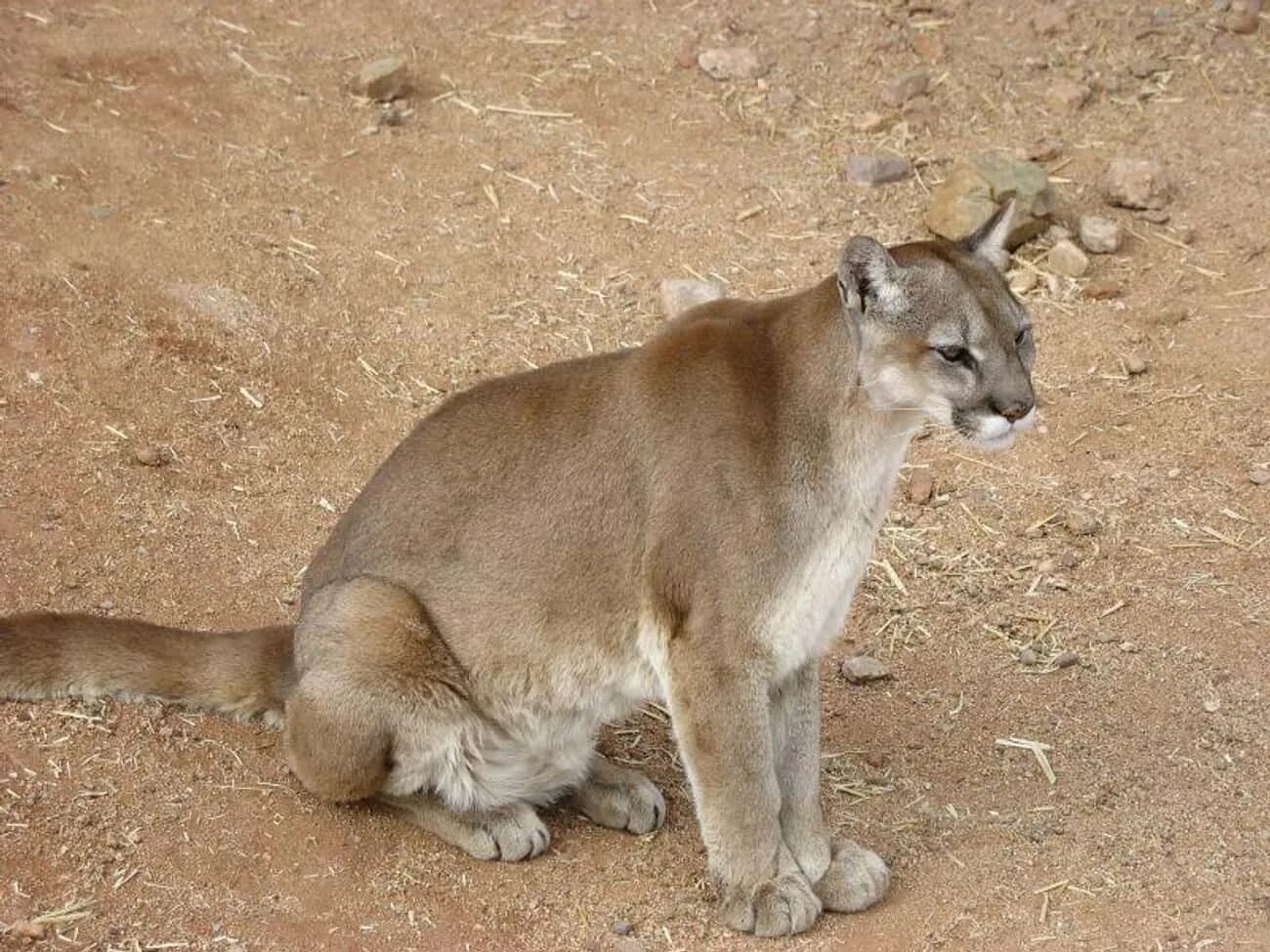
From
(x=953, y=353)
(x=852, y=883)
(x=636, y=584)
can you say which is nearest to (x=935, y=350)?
(x=953, y=353)

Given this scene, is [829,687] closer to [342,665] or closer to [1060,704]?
[1060,704]

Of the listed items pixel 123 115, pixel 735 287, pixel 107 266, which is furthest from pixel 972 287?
pixel 123 115

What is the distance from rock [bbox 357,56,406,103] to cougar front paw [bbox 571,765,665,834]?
5.56 meters

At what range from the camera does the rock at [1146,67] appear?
11625 millimetres

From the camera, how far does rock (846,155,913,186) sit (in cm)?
1091

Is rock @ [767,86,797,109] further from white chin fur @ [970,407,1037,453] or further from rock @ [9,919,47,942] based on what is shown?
rock @ [9,919,47,942]

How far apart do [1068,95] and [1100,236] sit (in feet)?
5.00

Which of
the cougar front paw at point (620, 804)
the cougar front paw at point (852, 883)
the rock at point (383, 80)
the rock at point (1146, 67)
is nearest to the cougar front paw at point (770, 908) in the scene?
the cougar front paw at point (852, 883)

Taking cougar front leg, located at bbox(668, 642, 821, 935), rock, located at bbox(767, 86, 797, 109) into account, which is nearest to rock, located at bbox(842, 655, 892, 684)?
cougar front leg, located at bbox(668, 642, 821, 935)

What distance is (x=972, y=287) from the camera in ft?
19.9

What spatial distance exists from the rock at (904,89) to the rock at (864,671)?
4.98m

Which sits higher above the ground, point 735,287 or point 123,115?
point 123,115

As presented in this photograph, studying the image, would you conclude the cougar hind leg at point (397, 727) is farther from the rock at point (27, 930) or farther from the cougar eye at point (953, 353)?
the cougar eye at point (953, 353)

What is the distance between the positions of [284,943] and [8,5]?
7.39 meters
